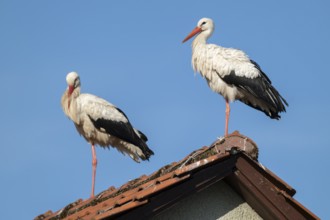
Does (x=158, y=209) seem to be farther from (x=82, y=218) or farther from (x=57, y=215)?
(x=57, y=215)

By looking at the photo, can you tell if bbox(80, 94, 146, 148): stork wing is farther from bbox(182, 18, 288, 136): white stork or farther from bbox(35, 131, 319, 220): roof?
bbox(35, 131, 319, 220): roof

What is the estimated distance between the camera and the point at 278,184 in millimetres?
5500

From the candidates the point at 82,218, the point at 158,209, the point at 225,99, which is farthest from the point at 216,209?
the point at 225,99

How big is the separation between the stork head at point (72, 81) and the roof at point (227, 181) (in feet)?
20.1

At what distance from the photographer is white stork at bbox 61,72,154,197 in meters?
11.7

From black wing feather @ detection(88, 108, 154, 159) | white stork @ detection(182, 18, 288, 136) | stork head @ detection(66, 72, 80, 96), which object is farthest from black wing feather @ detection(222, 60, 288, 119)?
stork head @ detection(66, 72, 80, 96)

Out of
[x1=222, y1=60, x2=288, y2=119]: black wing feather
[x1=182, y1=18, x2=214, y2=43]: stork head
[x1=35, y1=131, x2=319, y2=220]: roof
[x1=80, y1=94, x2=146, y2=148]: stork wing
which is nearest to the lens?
[x1=35, y1=131, x2=319, y2=220]: roof

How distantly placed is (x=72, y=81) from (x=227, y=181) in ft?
21.1

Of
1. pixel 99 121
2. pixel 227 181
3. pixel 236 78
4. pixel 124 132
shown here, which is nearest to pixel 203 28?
pixel 236 78

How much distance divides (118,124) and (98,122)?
33cm

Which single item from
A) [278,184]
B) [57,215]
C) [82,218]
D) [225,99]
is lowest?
[278,184]

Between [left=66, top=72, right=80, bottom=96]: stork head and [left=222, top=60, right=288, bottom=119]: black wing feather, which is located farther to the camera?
[left=66, top=72, right=80, bottom=96]: stork head

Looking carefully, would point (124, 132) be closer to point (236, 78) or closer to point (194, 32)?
point (194, 32)

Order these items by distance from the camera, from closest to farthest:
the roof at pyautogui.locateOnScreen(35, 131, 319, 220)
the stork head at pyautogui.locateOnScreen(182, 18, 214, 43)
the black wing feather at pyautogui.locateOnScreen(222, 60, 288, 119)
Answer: the roof at pyautogui.locateOnScreen(35, 131, 319, 220) < the black wing feather at pyautogui.locateOnScreen(222, 60, 288, 119) < the stork head at pyautogui.locateOnScreen(182, 18, 214, 43)
